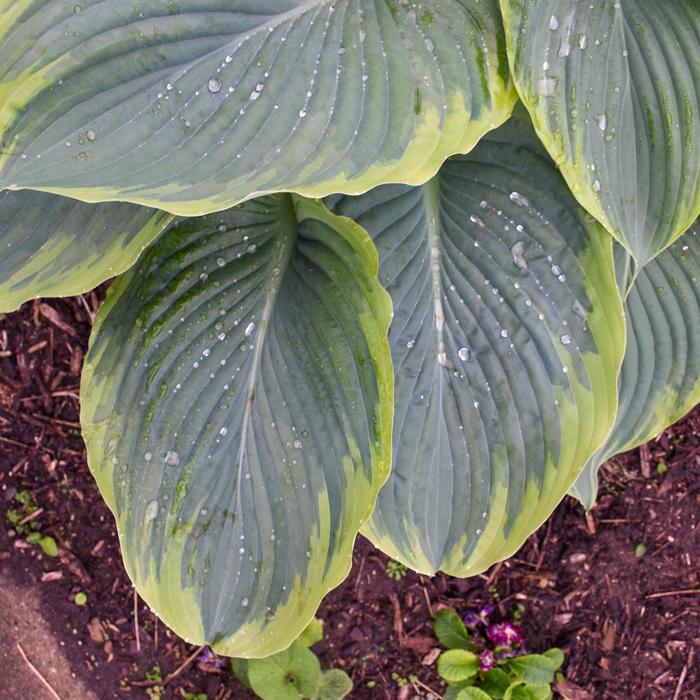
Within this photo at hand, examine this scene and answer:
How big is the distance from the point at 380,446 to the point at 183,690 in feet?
3.61

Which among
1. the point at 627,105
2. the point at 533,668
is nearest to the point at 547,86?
the point at 627,105

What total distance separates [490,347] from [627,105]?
402 millimetres

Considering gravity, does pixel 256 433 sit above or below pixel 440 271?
below

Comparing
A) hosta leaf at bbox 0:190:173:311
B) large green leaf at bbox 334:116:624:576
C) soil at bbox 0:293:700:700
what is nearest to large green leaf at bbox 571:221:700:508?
large green leaf at bbox 334:116:624:576

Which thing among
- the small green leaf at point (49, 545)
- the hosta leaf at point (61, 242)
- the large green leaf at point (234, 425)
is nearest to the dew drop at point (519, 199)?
the large green leaf at point (234, 425)

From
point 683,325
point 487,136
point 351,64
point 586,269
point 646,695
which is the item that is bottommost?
point 646,695

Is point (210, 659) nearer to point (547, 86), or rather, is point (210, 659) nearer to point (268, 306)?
point (268, 306)

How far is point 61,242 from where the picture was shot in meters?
1.14

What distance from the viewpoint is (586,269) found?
1.13m

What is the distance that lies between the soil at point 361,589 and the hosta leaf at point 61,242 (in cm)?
68

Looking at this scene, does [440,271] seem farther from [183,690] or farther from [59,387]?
[183,690]

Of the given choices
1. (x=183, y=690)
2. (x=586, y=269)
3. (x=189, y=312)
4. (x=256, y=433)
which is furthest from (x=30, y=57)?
(x=183, y=690)

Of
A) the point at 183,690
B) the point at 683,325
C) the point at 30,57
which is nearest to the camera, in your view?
the point at 30,57

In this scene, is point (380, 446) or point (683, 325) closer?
point (380, 446)
